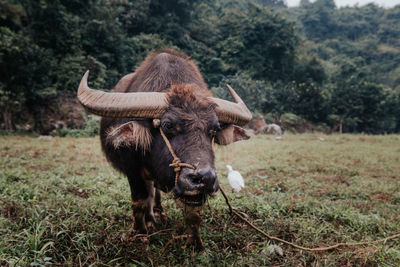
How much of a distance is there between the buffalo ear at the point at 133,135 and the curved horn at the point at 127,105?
0.10m

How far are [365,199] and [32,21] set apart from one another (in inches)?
674

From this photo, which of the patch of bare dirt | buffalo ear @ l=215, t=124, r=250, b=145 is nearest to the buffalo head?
buffalo ear @ l=215, t=124, r=250, b=145

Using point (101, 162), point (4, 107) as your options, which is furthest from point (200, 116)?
point (4, 107)

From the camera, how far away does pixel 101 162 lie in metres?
6.68

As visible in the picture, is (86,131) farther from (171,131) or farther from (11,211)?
(171,131)

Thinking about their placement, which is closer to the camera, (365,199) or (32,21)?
(365,199)

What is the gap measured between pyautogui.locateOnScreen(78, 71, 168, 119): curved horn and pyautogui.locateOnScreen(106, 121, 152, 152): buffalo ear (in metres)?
0.10

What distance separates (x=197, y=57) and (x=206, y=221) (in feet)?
76.2

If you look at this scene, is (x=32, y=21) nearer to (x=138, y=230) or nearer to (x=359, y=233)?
(x=138, y=230)

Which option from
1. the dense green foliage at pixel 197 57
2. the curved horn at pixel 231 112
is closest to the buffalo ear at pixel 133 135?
the curved horn at pixel 231 112

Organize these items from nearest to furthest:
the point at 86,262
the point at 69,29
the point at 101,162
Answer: the point at 86,262 < the point at 101,162 < the point at 69,29

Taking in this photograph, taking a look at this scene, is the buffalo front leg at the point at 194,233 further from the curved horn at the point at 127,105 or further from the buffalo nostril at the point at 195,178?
the curved horn at the point at 127,105

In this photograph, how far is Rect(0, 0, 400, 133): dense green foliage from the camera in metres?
13.0

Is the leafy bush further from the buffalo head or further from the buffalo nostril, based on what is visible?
the buffalo nostril
